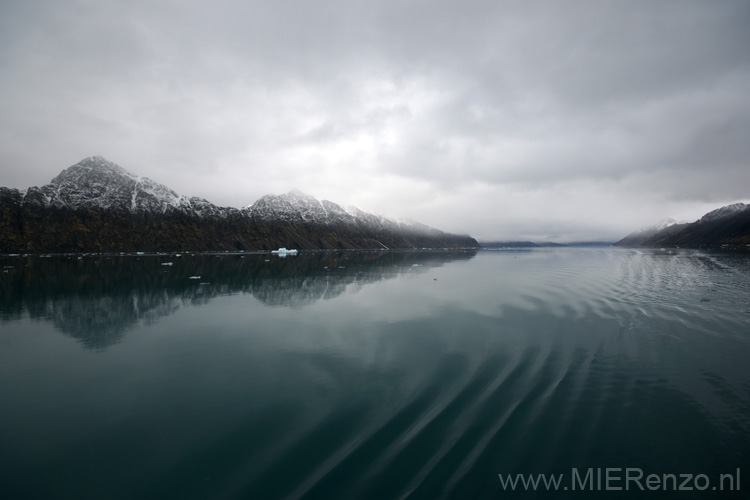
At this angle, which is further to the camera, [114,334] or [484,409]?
[114,334]

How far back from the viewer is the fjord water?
7766 mm

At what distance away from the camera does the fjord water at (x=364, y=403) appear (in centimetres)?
777

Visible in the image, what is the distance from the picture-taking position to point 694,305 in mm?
26781

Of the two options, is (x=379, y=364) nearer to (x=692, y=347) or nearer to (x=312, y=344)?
(x=312, y=344)

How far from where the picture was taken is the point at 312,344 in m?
17.9

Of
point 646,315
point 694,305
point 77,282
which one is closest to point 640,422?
point 646,315

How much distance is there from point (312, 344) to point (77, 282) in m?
48.7

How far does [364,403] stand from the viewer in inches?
434

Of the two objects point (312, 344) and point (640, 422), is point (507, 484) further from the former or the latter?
point (312, 344)

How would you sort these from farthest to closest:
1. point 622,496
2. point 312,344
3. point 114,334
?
point 114,334, point 312,344, point 622,496

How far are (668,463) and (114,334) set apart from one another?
27.1 metres

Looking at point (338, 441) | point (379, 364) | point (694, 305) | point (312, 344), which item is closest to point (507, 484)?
point (338, 441)

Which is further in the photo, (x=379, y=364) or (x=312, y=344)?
(x=312, y=344)

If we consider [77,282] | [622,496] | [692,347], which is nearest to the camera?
[622,496]
